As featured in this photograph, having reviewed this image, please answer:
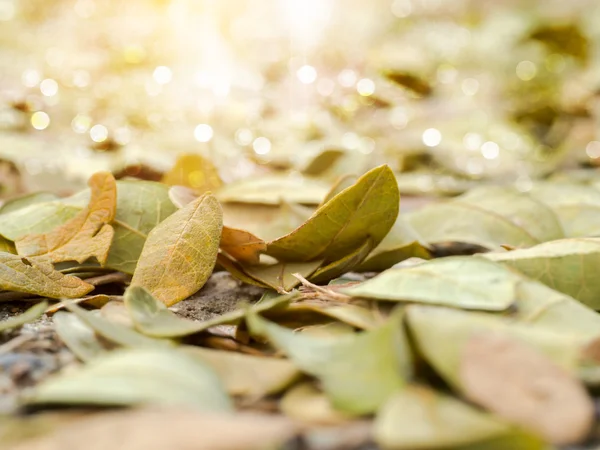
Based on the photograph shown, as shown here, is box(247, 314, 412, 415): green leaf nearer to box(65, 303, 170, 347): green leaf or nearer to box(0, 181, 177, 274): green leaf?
box(65, 303, 170, 347): green leaf

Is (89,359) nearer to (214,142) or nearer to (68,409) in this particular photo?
(68,409)

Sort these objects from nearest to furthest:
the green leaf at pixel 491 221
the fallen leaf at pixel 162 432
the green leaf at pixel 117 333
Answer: the fallen leaf at pixel 162 432, the green leaf at pixel 117 333, the green leaf at pixel 491 221

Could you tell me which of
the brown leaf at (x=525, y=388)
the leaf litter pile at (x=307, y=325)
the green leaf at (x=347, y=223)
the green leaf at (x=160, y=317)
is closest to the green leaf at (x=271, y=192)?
the leaf litter pile at (x=307, y=325)

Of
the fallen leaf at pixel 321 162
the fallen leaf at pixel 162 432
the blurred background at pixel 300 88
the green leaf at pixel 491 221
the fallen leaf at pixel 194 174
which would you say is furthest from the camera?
the blurred background at pixel 300 88

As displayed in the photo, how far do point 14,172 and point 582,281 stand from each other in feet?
2.40

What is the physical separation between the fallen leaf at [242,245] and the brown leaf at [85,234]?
9 centimetres

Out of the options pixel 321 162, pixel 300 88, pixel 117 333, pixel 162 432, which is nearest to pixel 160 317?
pixel 117 333

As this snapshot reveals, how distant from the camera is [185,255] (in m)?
0.43

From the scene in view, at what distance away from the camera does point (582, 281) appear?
418 mm

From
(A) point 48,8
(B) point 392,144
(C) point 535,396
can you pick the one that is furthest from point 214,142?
(A) point 48,8

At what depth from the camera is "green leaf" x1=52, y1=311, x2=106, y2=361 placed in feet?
1.08

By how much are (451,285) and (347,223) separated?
4.2 inches

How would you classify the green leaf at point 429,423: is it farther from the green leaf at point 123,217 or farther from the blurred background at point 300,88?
the blurred background at point 300,88

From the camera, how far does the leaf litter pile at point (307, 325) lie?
0.25 meters
